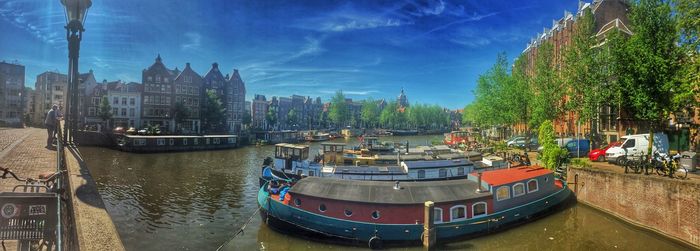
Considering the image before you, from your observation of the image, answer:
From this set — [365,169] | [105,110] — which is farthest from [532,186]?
[105,110]

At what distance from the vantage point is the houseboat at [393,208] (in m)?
17.1

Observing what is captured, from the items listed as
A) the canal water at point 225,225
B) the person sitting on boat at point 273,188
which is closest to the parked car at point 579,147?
the canal water at point 225,225

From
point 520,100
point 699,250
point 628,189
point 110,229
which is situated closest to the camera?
point 110,229

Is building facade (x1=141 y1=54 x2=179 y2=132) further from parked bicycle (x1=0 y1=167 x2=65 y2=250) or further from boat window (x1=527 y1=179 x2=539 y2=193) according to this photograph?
parked bicycle (x1=0 y1=167 x2=65 y2=250)

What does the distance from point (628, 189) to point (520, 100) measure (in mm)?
26306

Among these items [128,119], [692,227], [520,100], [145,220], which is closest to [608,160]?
[692,227]

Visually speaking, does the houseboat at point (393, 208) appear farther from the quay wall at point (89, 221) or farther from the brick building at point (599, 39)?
the brick building at point (599, 39)

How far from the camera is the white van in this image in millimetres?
24859

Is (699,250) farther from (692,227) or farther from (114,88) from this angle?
(114,88)

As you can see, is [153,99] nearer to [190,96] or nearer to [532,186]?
[190,96]

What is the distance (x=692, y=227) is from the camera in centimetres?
1602

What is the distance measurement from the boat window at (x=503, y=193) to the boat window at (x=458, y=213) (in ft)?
8.49

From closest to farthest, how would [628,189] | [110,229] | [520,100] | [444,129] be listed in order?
[110,229], [628,189], [520,100], [444,129]

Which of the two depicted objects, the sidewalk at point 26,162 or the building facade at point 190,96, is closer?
the sidewalk at point 26,162
